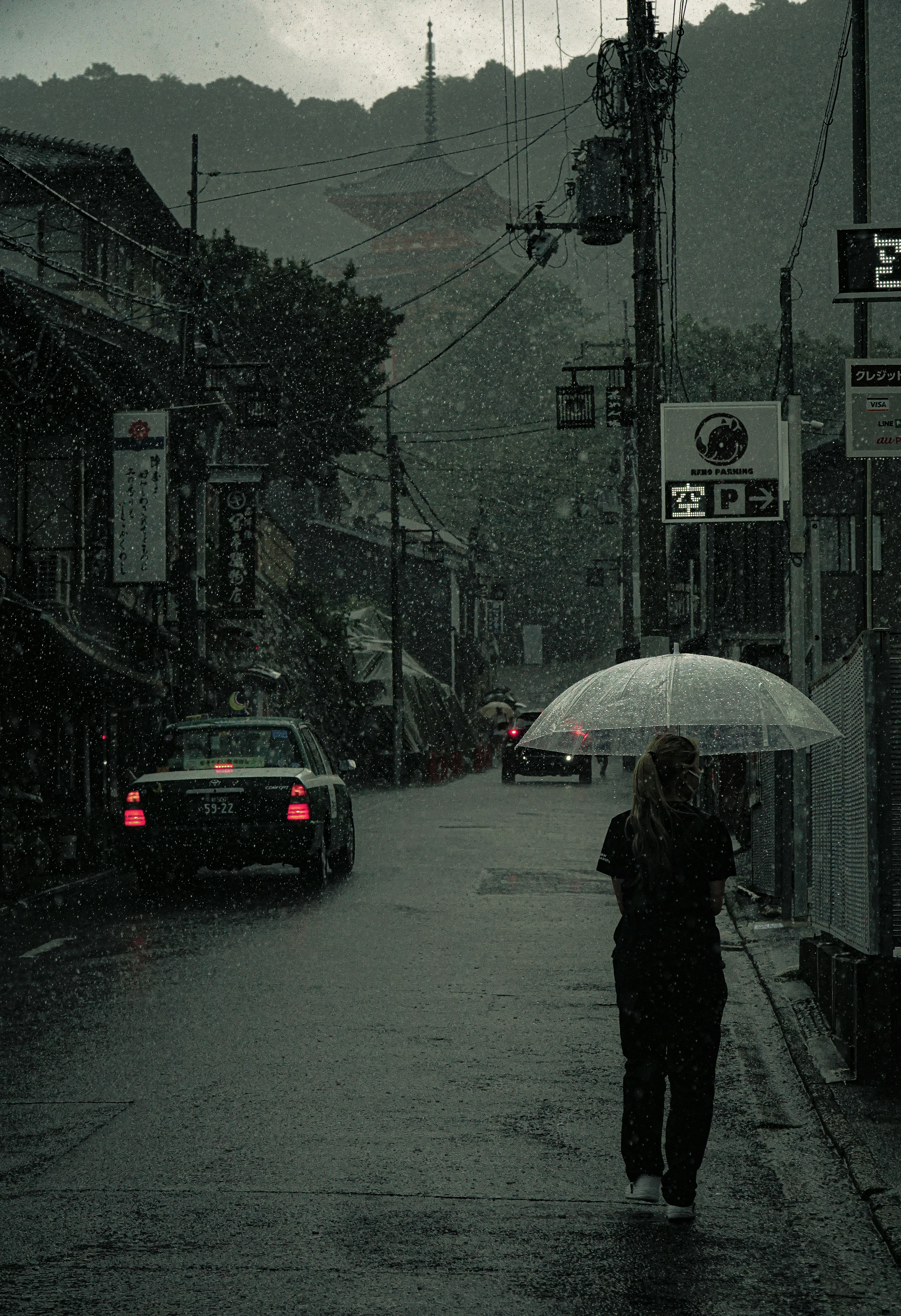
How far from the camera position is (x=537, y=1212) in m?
5.71

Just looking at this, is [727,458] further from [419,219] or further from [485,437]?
[419,219]

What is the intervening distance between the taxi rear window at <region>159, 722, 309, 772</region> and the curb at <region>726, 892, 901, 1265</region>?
8049mm

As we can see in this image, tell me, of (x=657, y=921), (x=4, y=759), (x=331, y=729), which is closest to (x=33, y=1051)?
(x=657, y=921)

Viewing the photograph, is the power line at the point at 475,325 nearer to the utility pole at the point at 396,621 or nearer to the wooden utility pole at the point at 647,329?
the utility pole at the point at 396,621

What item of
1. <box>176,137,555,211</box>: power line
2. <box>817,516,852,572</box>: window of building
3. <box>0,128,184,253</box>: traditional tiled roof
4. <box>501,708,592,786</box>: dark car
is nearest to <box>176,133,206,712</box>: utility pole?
<box>0,128,184,253</box>: traditional tiled roof

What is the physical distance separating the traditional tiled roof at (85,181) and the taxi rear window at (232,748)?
19.6 metres

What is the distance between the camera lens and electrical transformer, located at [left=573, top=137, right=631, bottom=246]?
2306 centimetres

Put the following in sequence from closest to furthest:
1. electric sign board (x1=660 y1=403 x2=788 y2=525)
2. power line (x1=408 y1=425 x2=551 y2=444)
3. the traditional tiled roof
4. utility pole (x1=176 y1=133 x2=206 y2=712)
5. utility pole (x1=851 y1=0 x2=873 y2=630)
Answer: electric sign board (x1=660 y1=403 x2=788 y2=525) < utility pole (x1=851 y1=0 x2=873 y2=630) < utility pole (x1=176 y1=133 x2=206 y2=712) < the traditional tiled roof < power line (x1=408 y1=425 x2=551 y2=444)

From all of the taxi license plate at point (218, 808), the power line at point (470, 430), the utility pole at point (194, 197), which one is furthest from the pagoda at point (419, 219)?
the taxi license plate at point (218, 808)

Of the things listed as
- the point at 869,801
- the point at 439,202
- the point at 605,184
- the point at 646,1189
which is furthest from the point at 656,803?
the point at 439,202

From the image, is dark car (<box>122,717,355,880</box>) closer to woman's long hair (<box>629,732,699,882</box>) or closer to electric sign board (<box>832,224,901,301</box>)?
electric sign board (<box>832,224,901,301</box>)

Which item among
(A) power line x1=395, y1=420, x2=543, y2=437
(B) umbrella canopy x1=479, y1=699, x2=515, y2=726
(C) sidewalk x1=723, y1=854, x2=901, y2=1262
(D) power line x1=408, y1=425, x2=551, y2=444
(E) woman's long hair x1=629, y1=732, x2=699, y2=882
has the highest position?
(A) power line x1=395, y1=420, x2=543, y2=437

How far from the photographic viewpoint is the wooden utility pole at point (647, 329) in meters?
21.0

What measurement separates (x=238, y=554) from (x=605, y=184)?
47.7 ft
